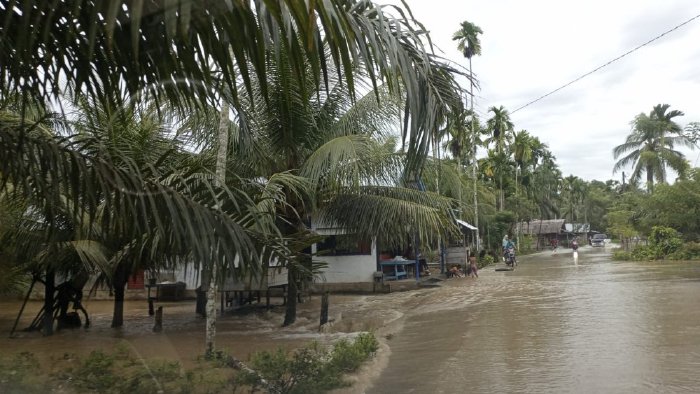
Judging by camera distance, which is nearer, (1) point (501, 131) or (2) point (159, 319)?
(2) point (159, 319)

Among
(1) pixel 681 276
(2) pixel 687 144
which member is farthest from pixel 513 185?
(1) pixel 681 276

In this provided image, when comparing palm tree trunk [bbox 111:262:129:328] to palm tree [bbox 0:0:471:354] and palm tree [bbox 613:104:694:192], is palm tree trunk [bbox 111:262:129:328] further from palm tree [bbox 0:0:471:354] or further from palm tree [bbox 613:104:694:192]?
palm tree [bbox 613:104:694:192]

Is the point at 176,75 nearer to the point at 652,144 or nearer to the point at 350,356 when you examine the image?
the point at 350,356

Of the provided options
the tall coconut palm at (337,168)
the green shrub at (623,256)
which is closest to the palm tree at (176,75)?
the tall coconut palm at (337,168)

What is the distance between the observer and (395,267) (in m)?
21.4

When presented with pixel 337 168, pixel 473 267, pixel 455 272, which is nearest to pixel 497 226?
→ pixel 455 272

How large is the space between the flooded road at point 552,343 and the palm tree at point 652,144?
89.7 feet

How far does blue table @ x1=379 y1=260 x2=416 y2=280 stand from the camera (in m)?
20.9

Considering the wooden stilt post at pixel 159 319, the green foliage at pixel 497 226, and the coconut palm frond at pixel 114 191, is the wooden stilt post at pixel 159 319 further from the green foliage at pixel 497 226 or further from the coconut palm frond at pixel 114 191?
the green foliage at pixel 497 226

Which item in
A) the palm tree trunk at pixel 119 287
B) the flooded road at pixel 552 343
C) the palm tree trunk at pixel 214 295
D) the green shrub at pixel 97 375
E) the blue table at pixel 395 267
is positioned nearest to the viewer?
the green shrub at pixel 97 375

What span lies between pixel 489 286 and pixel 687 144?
1179 inches

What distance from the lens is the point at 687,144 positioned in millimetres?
41875

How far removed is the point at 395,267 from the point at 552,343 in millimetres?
12417

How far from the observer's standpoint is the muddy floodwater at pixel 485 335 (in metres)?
6.93
